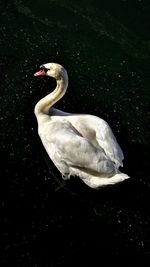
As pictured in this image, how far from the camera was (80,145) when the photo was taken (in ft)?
24.7

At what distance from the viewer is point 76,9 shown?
448 inches

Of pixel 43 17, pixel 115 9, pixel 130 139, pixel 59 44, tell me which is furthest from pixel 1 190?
pixel 115 9

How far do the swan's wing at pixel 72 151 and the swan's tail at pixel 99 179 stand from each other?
108 mm

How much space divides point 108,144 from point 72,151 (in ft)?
1.57

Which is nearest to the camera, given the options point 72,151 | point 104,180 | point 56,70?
point 104,180

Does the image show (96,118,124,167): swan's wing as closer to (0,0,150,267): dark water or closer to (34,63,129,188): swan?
(34,63,129,188): swan

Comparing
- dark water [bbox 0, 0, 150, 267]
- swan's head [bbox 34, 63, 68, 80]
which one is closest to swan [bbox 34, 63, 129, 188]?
swan's head [bbox 34, 63, 68, 80]

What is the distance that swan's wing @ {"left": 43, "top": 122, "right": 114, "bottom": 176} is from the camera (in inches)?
293

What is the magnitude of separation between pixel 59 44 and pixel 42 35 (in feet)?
1.22

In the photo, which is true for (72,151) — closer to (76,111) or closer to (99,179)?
(99,179)

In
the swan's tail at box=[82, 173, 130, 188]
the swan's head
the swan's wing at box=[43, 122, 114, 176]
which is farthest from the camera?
the swan's head

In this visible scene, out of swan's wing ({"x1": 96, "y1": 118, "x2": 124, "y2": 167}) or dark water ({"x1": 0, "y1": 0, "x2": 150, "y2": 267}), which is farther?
swan's wing ({"x1": 96, "y1": 118, "x2": 124, "y2": 167})

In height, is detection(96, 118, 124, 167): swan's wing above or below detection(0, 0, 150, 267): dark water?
above

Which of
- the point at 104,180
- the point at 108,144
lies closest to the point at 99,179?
the point at 104,180
